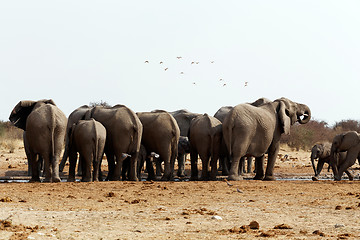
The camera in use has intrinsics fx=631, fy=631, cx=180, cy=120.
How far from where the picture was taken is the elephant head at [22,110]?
16.7 m

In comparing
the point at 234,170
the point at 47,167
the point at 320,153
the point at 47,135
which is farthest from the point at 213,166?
the point at 320,153

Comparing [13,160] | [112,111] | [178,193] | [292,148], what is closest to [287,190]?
[178,193]

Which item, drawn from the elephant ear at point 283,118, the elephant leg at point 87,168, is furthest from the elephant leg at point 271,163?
the elephant leg at point 87,168

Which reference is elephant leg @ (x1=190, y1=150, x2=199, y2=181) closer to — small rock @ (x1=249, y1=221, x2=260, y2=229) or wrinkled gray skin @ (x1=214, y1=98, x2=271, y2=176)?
wrinkled gray skin @ (x1=214, y1=98, x2=271, y2=176)

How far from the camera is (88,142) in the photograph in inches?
614

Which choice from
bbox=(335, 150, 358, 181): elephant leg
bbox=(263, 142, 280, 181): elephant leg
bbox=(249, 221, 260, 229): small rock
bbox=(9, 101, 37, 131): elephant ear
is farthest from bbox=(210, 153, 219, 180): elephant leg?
bbox=(249, 221, 260, 229): small rock

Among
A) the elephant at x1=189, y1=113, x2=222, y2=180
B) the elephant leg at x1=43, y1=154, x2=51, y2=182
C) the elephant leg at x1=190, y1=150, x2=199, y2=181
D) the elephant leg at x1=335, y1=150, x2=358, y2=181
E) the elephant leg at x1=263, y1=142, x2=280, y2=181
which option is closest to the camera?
the elephant leg at x1=43, y1=154, x2=51, y2=182

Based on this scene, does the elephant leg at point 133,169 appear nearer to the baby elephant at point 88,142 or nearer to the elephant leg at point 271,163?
the baby elephant at point 88,142

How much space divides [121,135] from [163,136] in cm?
136

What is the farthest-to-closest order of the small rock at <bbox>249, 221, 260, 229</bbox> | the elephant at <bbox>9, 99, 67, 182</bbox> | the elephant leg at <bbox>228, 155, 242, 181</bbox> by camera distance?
the elephant leg at <bbox>228, 155, 242, 181</bbox>, the elephant at <bbox>9, 99, 67, 182</bbox>, the small rock at <bbox>249, 221, 260, 229</bbox>

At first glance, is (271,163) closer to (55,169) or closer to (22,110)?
(55,169)

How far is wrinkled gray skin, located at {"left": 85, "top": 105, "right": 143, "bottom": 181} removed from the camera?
55.1 feet

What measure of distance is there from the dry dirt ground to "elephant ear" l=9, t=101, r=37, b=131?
9.49 feet

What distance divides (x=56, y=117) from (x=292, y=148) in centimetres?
2968
